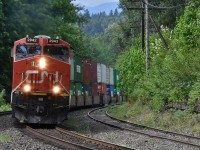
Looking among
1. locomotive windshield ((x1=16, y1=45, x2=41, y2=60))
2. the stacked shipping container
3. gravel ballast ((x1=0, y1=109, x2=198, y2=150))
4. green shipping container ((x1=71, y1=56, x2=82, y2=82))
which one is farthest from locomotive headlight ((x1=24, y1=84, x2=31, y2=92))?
green shipping container ((x1=71, y1=56, x2=82, y2=82))

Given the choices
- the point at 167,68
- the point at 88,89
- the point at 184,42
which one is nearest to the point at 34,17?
the point at 88,89

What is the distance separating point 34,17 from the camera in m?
32.9

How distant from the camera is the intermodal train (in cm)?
1546

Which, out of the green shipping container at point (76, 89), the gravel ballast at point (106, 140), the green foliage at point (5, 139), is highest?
the green shipping container at point (76, 89)

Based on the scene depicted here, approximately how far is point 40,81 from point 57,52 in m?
1.46

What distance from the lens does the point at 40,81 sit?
15.8 m

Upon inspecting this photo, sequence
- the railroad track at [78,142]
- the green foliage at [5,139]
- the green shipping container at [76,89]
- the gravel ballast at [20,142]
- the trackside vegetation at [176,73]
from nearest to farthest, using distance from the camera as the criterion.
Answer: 1. the gravel ballast at [20,142]
2. the railroad track at [78,142]
3. the green foliage at [5,139]
4. the trackside vegetation at [176,73]
5. the green shipping container at [76,89]

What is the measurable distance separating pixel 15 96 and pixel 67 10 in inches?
1430

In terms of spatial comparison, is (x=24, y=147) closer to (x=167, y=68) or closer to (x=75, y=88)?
(x=167, y=68)

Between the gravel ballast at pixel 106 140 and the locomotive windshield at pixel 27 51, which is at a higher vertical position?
the locomotive windshield at pixel 27 51

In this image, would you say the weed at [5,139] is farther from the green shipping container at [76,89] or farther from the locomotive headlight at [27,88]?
the green shipping container at [76,89]

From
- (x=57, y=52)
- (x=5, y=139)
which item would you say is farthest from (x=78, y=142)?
(x=57, y=52)

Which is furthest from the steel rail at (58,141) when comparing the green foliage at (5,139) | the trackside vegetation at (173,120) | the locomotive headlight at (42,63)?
the trackside vegetation at (173,120)

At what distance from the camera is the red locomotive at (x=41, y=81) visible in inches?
609
